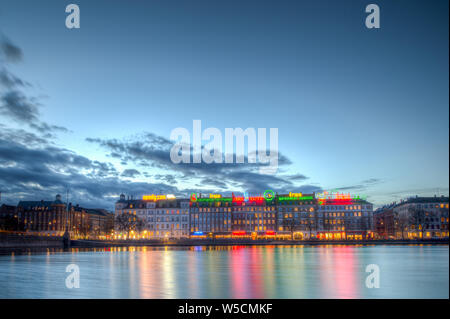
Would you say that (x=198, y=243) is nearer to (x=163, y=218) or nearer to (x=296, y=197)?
(x=163, y=218)

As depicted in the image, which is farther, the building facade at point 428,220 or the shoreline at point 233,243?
the building facade at point 428,220

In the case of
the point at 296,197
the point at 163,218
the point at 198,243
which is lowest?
the point at 198,243

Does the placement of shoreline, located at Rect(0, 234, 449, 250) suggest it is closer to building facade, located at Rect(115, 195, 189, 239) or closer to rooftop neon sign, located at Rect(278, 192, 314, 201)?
building facade, located at Rect(115, 195, 189, 239)

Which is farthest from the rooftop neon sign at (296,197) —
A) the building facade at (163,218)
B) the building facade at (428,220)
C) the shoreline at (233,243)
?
the shoreline at (233,243)

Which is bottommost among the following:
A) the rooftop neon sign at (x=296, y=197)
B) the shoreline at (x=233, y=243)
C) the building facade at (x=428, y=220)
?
the shoreline at (x=233, y=243)

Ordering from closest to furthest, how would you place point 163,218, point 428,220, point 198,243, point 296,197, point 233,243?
1. point 198,243
2. point 233,243
3. point 428,220
4. point 296,197
5. point 163,218

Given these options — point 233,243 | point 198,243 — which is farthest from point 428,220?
point 198,243

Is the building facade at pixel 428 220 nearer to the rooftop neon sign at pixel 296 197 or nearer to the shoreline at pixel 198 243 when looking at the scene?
the shoreline at pixel 198 243

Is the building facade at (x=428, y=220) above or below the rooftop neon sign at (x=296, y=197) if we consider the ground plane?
below

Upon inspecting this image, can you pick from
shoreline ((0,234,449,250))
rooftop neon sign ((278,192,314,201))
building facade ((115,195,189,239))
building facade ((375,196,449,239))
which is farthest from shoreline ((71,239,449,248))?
rooftop neon sign ((278,192,314,201))

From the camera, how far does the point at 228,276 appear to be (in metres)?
35.9
